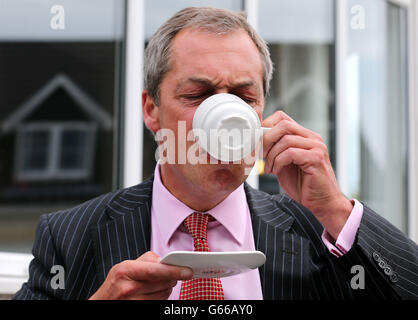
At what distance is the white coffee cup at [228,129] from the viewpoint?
80 cm

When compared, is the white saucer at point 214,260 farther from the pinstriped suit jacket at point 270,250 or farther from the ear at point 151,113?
the ear at point 151,113

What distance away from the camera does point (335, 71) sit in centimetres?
312

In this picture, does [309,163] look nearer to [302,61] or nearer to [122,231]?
[122,231]

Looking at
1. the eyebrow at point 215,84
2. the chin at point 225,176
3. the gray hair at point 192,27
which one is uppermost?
the gray hair at point 192,27

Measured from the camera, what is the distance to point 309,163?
97cm

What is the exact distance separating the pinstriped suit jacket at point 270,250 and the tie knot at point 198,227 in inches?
4.5

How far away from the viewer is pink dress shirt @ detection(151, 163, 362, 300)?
1.09 m

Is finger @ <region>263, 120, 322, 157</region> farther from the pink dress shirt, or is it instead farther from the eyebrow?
the pink dress shirt

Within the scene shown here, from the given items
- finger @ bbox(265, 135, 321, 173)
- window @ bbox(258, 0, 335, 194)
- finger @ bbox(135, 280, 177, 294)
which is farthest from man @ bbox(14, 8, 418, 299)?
window @ bbox(258, 0, 335, 194)

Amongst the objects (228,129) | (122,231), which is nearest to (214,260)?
(228,129)

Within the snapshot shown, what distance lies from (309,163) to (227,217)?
26cm

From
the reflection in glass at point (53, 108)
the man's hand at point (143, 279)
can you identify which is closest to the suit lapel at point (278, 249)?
the man's hand at point (143, 279)

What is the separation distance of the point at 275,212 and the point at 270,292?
22cm
